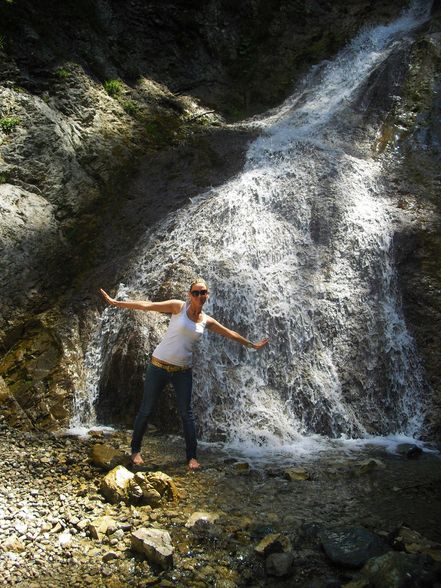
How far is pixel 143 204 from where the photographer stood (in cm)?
1322

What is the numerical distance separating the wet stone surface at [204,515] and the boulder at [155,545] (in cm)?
7

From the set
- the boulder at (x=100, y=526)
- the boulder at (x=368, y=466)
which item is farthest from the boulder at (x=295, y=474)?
the boulder at (x=100, y=526)

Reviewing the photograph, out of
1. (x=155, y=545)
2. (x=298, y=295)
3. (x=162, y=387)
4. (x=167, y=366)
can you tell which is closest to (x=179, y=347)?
(x=167, y=366)

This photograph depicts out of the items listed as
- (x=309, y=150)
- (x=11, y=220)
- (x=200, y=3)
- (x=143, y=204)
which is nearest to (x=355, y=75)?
(x=309, y=150)

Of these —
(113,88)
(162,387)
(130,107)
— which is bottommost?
(162,387)

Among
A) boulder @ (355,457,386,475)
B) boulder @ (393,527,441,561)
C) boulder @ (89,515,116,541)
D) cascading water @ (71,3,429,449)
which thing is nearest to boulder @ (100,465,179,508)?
boulder @ (89,515,116,541)

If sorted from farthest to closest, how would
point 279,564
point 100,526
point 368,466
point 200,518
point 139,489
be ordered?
1. point 368,466
2. point 139,489
3. point 200,518
4. point 100,526
5. point 279,564

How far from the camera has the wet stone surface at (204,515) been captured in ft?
14.2

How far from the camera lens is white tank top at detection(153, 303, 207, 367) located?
6.01 meters

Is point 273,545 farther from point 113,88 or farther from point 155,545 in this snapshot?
point 113,88

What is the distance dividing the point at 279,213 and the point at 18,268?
6.18 m

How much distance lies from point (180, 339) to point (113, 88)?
41.4ft

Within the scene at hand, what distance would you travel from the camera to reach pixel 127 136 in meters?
15.1

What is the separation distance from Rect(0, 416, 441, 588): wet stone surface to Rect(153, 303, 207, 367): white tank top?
5.09ft
